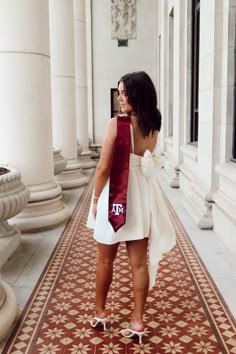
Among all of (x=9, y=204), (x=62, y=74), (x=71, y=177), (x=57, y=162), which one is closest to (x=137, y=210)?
(x=9, y=204)

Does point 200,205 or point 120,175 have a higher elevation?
point 120,175

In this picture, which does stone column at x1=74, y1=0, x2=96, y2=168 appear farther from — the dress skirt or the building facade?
the dress skirt

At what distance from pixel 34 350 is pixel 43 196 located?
3178 mm

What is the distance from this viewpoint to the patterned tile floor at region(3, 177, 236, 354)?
305 cm

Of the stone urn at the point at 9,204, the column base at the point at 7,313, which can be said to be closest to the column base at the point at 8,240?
the stone urn at the point at 9,204

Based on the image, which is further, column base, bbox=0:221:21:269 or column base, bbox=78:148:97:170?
column base, bbox=78:148:97:170

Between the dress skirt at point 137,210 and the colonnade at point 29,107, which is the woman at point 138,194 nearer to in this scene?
the dress skirt at point 137,210

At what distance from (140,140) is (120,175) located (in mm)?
275

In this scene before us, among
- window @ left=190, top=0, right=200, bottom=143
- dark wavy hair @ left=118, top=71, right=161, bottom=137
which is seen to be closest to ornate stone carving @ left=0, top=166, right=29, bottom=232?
dark wavy hair @ left=118, top=71, right=161, bottom=137

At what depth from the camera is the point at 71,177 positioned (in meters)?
10.2

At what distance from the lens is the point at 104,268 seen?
314cm

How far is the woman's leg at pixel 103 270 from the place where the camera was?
309cm

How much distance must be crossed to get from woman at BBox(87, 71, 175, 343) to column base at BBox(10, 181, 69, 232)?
2997mm

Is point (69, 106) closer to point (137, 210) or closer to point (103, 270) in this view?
point (103, 270)
